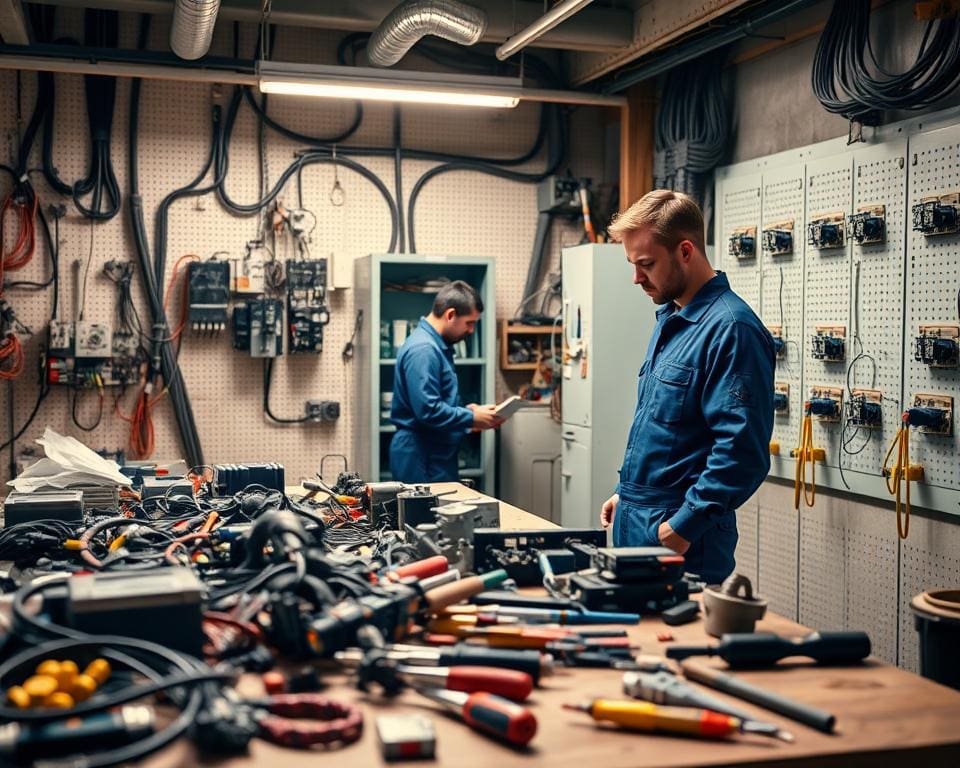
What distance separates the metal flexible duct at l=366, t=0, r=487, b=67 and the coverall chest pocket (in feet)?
7.67

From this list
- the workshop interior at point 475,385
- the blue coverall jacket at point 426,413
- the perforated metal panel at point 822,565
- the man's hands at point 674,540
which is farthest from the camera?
the blue coverall jacket at point 426,413

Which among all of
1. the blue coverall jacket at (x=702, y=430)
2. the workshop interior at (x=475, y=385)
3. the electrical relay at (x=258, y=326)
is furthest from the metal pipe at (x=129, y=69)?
the blue coverall jacket at (x=702, y=430)

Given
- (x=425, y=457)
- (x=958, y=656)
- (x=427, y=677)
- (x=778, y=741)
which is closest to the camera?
(x=778, y=741)

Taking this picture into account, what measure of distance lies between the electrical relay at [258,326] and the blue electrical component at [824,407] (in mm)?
2899

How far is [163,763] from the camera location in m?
1.20

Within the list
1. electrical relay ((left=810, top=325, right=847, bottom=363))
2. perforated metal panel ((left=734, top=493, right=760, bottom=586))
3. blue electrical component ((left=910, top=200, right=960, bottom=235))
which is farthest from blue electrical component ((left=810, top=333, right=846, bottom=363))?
perforated metal panel ((left=734, top=493, right=760, bottom=586))

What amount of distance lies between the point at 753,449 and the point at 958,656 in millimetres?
739

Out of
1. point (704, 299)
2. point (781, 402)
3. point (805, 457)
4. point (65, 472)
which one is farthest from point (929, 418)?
point (65, 472)

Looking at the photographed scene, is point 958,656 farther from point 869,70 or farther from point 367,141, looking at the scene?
point 367,141

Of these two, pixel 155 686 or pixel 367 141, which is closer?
pixel 155 686

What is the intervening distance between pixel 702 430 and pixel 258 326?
336cm

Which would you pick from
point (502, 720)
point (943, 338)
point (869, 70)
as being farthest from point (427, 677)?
point (869, 70)

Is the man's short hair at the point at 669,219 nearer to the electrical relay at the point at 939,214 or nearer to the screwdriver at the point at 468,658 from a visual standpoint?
the electrical relay at the point at 939,214

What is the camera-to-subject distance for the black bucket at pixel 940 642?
199 centimetres
